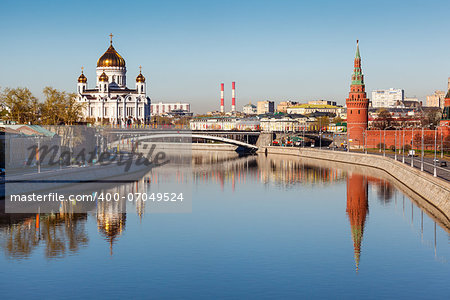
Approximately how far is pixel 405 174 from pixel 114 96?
75.3 m

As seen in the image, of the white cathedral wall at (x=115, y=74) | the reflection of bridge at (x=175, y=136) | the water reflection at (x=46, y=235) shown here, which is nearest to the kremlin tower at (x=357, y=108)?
the reflection of bridge at (x=175, y=136)

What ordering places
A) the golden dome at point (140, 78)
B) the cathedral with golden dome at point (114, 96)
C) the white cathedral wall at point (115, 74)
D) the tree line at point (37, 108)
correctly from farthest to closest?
the golden dome at point (140, 78) < the white cathedral wall at point (115, 74) < the cathedral with golden dome at point (114, 96) < the tree line at point (37, 108)

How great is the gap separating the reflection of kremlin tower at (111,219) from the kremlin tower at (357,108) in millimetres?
47078

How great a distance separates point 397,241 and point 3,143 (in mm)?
24730

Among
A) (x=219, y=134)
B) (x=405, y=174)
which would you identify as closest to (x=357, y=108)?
(x=219, y=134)

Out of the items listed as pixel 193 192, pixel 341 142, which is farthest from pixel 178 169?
pixel 341 142

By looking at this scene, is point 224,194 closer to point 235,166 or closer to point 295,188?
point 295,188

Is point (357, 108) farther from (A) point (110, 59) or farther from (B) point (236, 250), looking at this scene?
(B) point (236, 250)

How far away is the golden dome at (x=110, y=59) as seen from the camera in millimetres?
108938

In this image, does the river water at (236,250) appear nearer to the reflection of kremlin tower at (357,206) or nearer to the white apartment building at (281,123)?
the reflection of kremlin tower at (357,206)

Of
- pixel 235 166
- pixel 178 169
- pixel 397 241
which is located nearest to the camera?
pixel 397 241

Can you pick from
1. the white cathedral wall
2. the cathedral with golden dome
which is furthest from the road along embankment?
the white cathedral wall

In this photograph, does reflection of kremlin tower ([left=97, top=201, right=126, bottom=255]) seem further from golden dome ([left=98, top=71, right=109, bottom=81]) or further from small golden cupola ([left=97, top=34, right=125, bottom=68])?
small golden cupola ([left=97, top=34, right=125, bottom=68])

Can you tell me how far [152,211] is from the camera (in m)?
31.7
